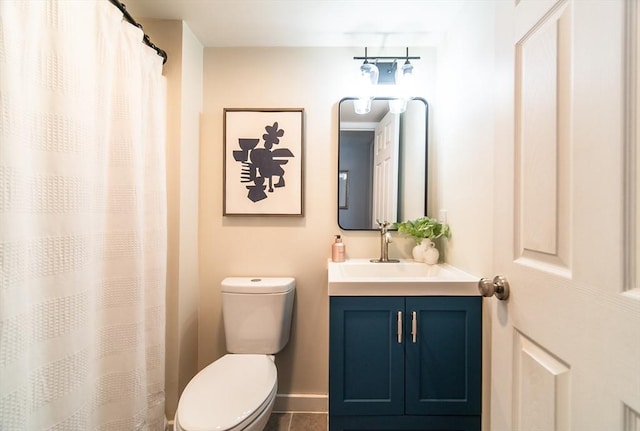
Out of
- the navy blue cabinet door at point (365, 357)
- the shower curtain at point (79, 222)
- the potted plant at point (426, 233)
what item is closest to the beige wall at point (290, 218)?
the potted plant at point (426, 233)

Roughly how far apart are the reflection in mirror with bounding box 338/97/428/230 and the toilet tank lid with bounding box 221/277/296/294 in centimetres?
50

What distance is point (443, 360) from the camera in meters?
1.15

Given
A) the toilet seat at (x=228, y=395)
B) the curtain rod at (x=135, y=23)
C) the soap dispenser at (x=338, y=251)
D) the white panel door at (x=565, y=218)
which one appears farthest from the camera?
the soap dispenser at (x=338, y=251)

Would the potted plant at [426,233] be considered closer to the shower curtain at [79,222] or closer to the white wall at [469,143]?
the white wall at [469,143]

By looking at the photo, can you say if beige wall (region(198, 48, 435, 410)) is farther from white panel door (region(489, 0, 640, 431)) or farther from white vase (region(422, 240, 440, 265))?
white panel door (region(489, 0, 640, 431))

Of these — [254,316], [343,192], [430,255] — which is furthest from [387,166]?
[254,316]

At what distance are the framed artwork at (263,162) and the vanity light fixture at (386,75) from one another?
0.42m

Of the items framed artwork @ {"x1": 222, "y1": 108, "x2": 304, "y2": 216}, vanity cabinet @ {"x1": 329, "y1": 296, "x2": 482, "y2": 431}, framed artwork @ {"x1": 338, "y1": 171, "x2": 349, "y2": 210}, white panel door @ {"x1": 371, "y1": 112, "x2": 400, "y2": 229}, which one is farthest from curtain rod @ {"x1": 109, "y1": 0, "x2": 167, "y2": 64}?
vanity cabinet @ {"x1": 329, "y1": 296, "x2": 482, "y2": 431}

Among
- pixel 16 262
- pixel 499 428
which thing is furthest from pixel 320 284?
pixel 16 262

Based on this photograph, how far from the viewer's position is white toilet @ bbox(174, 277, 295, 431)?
1002 millimetres

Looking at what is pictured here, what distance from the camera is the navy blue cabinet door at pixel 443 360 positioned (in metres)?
1.15

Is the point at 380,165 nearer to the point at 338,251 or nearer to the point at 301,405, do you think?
the point at 338,251

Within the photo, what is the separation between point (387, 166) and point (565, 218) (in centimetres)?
121

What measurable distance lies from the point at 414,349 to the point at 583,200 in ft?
2.99
